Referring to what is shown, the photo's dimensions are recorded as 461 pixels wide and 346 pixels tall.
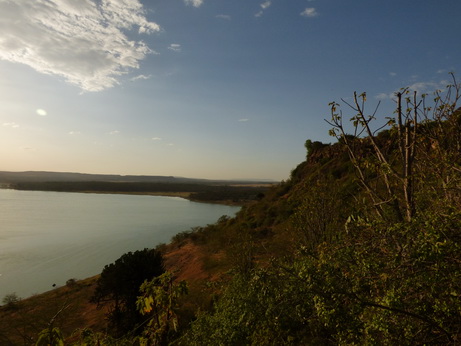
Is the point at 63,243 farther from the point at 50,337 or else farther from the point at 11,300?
the point at 50,337

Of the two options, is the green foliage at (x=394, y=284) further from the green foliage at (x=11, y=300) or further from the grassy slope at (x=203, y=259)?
the green foliage at (x=11, y=300)

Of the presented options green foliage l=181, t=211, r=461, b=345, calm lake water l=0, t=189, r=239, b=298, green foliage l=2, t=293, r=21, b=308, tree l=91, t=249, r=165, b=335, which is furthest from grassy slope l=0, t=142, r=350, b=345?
calm lake water l=0, t=189, r=239, b=298

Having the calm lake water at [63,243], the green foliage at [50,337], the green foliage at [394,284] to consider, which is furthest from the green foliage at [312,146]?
the green foliage at [50,337]

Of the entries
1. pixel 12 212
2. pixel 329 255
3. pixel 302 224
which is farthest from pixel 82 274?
pixel 12 212

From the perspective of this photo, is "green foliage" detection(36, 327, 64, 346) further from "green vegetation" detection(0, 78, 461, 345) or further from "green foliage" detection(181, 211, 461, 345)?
"green foliage" detection(181, 211, 461, 345)

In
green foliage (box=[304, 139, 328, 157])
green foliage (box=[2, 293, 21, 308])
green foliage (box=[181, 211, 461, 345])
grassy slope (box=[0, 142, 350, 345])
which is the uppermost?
green foliage (box=[304, 139, 328, 157])

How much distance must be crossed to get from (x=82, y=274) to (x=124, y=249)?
886 cm

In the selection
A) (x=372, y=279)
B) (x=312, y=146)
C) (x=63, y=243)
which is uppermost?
(x=312, y=146)

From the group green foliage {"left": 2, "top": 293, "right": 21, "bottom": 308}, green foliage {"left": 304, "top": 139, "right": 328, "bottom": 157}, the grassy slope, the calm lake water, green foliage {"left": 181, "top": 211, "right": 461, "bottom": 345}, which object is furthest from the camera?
green foliage {"left": 304, "top": 139, "right": 328, "bottom": 157}

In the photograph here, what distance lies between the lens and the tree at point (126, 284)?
627 inches

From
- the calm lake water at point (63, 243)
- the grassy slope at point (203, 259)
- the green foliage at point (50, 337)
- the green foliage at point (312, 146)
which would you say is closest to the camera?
the green foliage at point (50, 337)

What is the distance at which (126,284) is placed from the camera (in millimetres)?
16781

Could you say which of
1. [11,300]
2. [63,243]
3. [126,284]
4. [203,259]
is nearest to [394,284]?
[126,284]

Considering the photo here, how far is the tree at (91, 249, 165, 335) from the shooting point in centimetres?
1591
